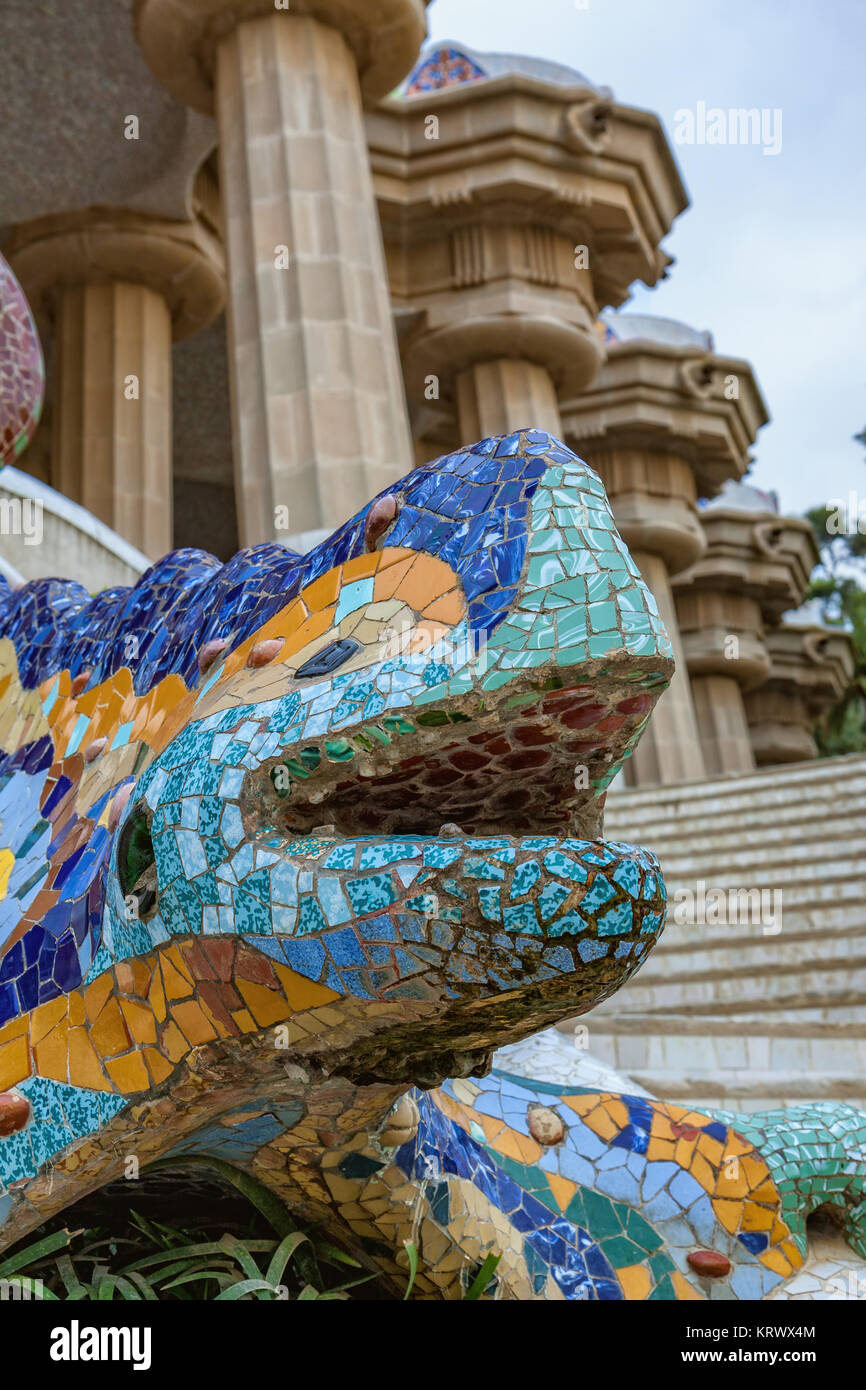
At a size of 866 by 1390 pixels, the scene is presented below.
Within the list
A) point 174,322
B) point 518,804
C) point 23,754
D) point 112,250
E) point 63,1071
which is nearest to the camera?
point 518,804

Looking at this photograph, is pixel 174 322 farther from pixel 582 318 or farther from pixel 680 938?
pixel 680 938

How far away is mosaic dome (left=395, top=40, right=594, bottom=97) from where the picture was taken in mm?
15164

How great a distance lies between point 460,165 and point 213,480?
635cm

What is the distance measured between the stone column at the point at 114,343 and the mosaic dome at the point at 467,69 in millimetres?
3199

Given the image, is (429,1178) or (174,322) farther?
(174,322)

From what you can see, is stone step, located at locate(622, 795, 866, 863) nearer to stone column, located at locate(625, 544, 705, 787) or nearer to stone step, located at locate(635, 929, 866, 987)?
stone step, located at locate(635, 929, 866, 987)

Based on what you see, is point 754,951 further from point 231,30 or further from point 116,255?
point 116,255

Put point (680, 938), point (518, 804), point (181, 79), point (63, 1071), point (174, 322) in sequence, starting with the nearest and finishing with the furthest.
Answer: point (518, 804) → point (63, 1071) → point (680, 938) → point (181, 79) → point (174, 322)

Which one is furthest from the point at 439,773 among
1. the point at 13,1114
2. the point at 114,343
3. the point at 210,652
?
the point at 114,343

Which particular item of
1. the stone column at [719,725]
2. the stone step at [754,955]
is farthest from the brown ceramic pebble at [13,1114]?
the stone column at [719,725]

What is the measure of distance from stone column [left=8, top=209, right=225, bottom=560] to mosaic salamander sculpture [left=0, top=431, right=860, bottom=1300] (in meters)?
11.7
